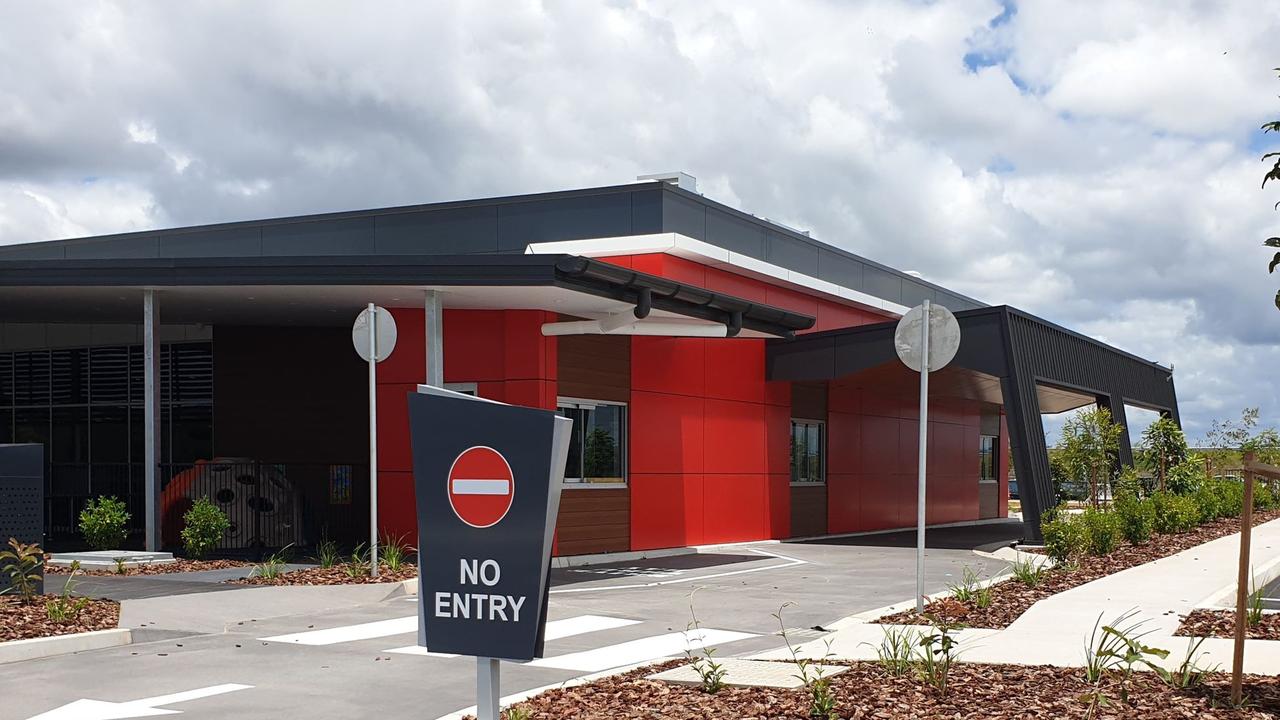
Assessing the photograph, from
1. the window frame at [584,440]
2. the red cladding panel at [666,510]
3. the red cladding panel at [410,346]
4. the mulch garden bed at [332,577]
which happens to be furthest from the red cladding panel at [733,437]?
the mulch garden bed at [332,577]

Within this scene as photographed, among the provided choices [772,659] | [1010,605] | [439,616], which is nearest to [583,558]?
[1010,605]

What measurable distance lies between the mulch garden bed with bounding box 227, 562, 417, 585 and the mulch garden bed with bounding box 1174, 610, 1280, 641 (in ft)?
28.1

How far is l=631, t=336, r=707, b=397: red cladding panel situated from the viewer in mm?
21609

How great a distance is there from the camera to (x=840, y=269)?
94.9 feet

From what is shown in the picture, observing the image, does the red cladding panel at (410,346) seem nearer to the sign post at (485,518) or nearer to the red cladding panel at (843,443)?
the red cladding panel at (843,443)

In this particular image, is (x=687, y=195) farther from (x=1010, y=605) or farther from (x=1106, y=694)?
(x=1106, y=694)

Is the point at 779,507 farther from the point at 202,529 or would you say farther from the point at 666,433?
the point at 202,529

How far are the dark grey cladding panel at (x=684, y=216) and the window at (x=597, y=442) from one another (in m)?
3.37

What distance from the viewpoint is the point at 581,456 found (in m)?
20.3

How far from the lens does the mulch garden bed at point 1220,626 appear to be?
10.4 meters

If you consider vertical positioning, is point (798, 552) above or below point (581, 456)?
below

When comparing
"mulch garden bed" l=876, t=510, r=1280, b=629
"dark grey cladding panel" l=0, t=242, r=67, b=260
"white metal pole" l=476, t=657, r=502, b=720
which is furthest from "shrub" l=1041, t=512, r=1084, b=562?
"dark grey cladding panel" l=0, t=242, r=67, b=260

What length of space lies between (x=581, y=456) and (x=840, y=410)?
1024 cm

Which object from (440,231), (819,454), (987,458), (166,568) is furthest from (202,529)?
(987,458)
